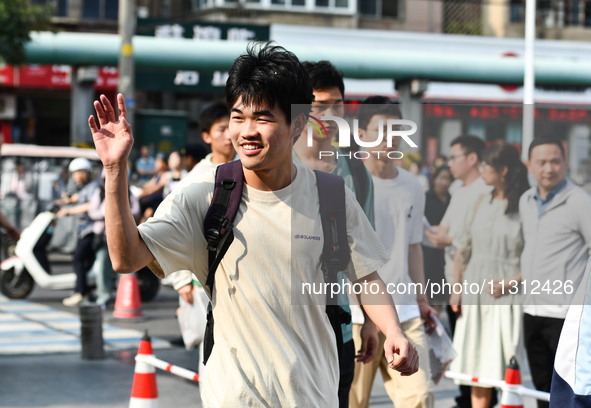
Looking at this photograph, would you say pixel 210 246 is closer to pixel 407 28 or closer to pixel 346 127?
pixel 346 127

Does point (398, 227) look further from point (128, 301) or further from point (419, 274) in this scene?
point (128, 301)

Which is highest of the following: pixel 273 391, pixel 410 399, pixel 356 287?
pixel 356 287

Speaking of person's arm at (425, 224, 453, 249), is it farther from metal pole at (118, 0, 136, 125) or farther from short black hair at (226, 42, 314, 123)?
metal pole at (118, 0, 136, 125)

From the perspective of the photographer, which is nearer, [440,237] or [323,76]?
[323,76]

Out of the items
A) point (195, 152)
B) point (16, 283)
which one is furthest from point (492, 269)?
point (16, 283)

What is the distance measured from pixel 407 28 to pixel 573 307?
36.1 meters

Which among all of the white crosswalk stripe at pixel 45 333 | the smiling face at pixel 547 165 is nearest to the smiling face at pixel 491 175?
the smiling face at pixel 547 165

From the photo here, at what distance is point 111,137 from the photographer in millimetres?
2986

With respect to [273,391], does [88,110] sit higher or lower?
higher

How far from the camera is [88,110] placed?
1135 inches

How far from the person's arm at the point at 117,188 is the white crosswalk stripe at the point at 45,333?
6621 millimetres

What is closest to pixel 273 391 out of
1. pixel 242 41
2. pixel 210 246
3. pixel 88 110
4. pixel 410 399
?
pixel 210 246

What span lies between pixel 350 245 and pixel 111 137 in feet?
3.01

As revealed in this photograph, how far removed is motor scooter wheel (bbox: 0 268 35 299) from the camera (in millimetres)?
12922
